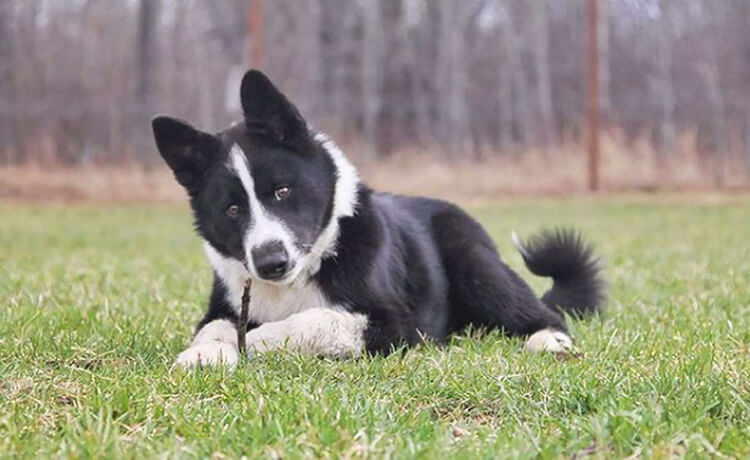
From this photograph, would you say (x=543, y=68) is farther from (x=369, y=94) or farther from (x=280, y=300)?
(x=280, y=300)

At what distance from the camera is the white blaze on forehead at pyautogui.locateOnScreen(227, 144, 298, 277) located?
3.59 meters

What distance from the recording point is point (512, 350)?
3.88m

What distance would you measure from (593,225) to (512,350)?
22.7 ft

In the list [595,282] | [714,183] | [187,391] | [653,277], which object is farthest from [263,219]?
[714,183]

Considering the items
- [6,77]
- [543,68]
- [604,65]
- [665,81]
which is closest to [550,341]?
[604,65]

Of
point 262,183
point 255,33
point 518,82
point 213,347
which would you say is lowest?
point 213,347

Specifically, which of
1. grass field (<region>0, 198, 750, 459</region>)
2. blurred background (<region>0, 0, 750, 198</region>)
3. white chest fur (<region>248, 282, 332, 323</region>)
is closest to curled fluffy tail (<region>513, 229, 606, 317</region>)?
grass field (<region>0, 198, 750, 459</region>)

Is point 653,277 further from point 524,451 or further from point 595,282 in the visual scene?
point 524,451

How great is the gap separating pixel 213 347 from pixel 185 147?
2.66 feet

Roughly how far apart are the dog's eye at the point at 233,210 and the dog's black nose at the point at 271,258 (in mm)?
220

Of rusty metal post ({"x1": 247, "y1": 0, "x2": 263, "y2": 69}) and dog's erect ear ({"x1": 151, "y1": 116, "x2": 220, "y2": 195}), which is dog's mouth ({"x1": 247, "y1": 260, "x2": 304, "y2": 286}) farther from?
rusty metal post ({"x1": 247, "y1": 0, "x2": 263, "y2": 69})

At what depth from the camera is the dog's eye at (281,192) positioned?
3732 mm

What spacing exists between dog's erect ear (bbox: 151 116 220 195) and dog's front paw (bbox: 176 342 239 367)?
0.67 m

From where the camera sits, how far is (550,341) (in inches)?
156
